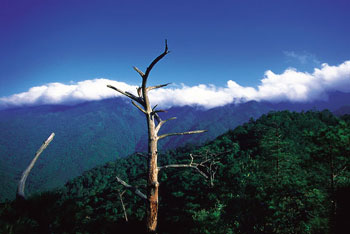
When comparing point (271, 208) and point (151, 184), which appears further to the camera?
point (271, 208)

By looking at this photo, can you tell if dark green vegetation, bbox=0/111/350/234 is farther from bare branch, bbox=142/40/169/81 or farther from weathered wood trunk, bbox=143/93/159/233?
bare branch, bbox=142/40/169/81

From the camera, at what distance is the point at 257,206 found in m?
9.78

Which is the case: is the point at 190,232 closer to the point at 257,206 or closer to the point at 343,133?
the point at 257,206

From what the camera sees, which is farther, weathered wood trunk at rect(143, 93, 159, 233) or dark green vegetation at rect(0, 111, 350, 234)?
weathered wood trunk at rect(143, 93, 159, 233)

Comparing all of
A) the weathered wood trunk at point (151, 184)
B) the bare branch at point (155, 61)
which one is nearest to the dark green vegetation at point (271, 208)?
the weathered wood trunk at point (151, 184)

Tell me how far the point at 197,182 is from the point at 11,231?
2076 inches

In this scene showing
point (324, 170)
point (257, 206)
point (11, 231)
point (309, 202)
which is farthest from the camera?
point (324, 170)

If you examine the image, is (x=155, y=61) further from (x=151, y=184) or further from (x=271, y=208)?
(x=271, y=208)

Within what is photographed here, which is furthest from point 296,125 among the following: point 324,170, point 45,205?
point 45,205

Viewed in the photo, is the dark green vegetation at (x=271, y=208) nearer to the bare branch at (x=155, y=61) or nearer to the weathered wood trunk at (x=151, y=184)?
the weathered wood trunk at (x=151, y=184)

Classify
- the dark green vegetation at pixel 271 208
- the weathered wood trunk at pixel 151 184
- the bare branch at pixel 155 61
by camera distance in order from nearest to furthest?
the dark green vegetation at pixel 271 208
the bare branch at pixel 155 61
the weathered wood trunk at pixel 151 184

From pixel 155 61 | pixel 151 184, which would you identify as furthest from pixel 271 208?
pixel 155 61

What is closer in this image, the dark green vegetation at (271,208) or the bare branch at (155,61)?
the dark green vegetation at (271,208)

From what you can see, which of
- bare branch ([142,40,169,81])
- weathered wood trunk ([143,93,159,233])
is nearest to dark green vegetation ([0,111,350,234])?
weathered wood trunk ([143,93,159,233])
